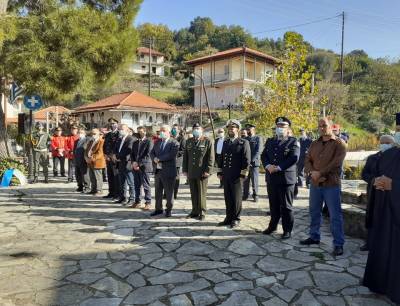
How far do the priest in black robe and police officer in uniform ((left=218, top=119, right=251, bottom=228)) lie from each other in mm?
2868

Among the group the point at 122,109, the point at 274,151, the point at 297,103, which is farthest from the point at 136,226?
the point at 122,109

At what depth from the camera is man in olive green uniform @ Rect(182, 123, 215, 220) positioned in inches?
297

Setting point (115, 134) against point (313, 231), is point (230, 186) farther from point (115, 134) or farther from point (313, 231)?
point (115, 134)

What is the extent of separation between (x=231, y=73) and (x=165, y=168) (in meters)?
41.1

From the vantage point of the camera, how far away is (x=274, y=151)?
6449 millimetres

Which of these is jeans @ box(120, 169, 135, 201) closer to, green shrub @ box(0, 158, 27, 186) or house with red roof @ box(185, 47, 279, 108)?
green shrub @ box(0, 158, 27, 186)

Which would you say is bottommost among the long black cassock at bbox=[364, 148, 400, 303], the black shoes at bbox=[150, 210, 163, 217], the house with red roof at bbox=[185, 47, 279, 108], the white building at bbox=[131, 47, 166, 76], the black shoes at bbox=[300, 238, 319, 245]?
→ the black shoes at bbox=[300, 238, 319, 245]

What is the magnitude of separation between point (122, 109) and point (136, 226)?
94.3 feet

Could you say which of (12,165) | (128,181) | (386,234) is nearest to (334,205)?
(386,234)

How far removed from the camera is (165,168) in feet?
25.8

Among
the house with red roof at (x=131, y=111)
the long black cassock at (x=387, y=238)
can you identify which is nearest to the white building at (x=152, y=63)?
the house with red roof at (x=131, y=111)

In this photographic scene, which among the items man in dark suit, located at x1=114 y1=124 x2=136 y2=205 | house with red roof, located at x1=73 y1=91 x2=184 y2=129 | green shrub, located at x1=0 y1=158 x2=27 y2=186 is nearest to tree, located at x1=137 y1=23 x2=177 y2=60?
house with red roof, located at x1=73 y1=91 x2=184 y2=129

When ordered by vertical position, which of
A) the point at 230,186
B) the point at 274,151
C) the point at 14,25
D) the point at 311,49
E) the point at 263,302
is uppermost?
the point at 311,49

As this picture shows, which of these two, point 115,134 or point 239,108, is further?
point 239,108
